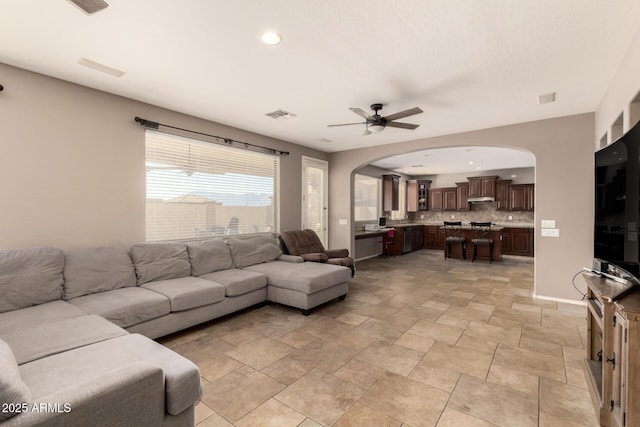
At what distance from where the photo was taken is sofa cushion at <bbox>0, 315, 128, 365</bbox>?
71.5 inches

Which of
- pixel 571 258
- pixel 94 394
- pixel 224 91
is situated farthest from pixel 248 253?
pixel 571 258

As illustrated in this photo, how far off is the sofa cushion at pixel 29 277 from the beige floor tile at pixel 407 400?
295 centimetres

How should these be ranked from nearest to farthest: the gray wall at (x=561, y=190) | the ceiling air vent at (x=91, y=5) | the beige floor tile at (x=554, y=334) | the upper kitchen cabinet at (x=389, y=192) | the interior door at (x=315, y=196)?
the ceiling air vent at (x=91, y=5) < the beige floor tile at (x=554, y=334) < the gray wall at (x=561, y=190) < the interior door at (x=315, y=196) < the upper kitchen cabinet at (x=389, y=192)

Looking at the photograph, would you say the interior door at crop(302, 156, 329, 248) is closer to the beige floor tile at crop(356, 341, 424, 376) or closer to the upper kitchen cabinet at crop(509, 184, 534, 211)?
the beige floor tile at crop(356, 341, 424, 376)

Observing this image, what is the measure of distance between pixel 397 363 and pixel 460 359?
60 cm

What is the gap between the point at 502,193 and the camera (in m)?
9.35

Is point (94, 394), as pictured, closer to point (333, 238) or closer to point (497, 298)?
point (497, 298)

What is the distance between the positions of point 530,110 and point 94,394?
520cm

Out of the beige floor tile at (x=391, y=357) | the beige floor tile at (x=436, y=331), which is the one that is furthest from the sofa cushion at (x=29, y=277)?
the beige floor tile at (x=436, y=331)

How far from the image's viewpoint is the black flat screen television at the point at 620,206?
1.71m

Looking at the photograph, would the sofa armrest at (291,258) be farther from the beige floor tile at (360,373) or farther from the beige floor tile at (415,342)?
the beige floor tile at (360,373)

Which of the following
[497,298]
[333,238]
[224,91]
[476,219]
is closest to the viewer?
[224,91]

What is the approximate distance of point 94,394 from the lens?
122 cm

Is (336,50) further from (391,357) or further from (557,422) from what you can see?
(557,422)
